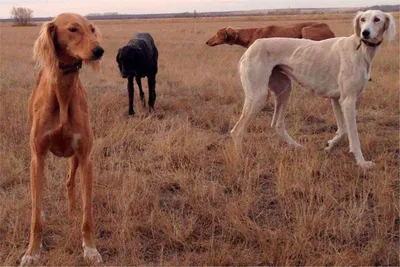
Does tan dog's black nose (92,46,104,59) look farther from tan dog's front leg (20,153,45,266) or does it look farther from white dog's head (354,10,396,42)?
white dog's head (354,10,396,42)

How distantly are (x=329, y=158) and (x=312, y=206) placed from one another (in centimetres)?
149

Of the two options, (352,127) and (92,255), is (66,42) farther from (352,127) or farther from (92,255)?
(352,127)

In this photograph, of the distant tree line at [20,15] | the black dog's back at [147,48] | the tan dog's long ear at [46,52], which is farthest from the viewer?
the distant tree line at [20,15]

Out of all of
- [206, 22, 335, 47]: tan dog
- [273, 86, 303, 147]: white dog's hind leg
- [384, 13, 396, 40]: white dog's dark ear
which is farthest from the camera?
[206, 22, 335, 47]: tan dog

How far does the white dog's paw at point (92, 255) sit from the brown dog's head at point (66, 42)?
120 centimetres

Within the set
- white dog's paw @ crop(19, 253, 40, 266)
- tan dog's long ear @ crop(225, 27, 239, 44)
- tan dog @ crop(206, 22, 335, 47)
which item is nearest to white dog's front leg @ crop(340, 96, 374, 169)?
white dog's paw @ crop(19, 253, 40, 266)

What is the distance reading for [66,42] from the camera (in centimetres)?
312

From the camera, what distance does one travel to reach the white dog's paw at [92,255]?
3311 millimetres

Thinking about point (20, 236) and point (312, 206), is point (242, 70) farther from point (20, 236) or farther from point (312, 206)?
A: point (20, 236)

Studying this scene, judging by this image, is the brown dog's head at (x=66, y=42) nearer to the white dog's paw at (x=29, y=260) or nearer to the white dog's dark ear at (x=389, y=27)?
the white dog's paw at (x=29, y=260)

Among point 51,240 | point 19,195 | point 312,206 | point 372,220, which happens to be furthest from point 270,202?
point 19,195

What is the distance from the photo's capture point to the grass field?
3.42 meters

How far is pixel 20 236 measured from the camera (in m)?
3.61

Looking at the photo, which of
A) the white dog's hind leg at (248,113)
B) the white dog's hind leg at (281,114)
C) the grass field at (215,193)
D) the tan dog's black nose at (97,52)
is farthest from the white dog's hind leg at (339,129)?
the tan dog's black nose at (97,52)
